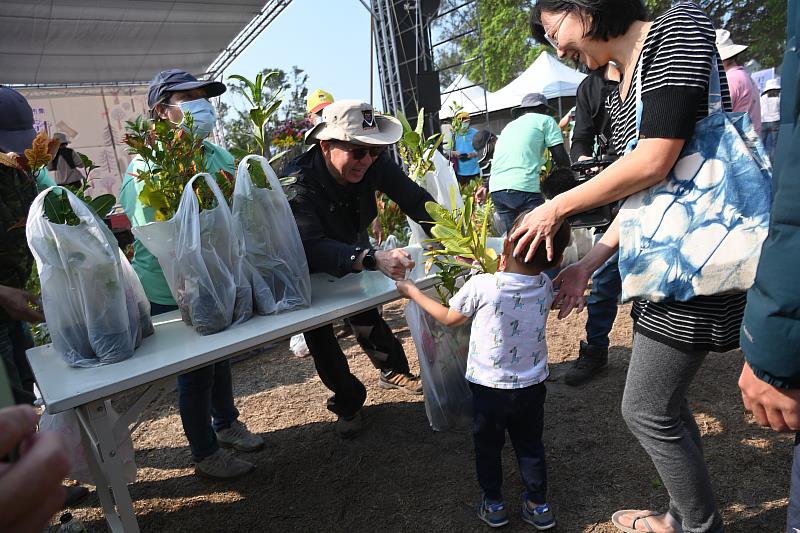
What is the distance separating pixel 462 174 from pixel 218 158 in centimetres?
538

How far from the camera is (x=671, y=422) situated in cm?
138

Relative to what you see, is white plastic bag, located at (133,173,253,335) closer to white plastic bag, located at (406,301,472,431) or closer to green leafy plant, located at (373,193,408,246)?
white plastic bag, located at (406,301,472,431)

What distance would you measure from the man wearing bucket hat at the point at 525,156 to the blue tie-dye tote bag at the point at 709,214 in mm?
2862

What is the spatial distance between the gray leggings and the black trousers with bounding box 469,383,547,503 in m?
0.35

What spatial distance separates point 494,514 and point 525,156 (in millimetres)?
2887

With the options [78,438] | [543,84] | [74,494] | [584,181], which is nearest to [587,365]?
[584,181]

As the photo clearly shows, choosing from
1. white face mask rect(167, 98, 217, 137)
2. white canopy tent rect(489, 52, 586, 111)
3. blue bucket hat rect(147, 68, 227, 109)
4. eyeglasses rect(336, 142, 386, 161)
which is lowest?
eyeglasses rect(336, 142, 386, 161)

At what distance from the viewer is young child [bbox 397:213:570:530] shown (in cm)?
165

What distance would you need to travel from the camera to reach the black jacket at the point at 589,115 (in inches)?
127

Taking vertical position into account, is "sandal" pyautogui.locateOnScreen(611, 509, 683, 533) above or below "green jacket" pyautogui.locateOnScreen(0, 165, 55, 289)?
below

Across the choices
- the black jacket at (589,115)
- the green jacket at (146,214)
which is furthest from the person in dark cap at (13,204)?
the black jacket at (589,115)

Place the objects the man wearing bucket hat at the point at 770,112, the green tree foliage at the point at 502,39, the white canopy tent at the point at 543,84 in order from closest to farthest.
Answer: the man wearing bucket hat at the point at 770,112
the white canopy tent at the point at 543,84
the green tree foliage at the point at 502,39

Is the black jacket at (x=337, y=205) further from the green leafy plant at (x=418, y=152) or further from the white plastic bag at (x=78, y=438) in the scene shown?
the white plastic bag at (x=78, y=438)

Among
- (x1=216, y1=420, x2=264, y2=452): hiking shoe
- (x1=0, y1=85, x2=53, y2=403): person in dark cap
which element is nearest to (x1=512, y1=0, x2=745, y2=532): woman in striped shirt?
(x1=216, y1=420, x2=264, y2=452): hiking shoe
